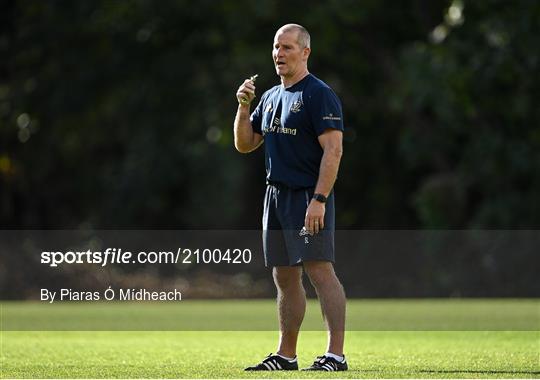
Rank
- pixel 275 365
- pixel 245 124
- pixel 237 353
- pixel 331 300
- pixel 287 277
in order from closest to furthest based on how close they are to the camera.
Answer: pixel 331 300 < pixel 275 365 < pixel 287 277 < pixel 245 124 < pixel 237 353

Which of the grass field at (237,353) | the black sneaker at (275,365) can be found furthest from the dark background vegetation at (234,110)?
the black sneaker at (275,365)

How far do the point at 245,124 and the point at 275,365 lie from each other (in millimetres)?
1678

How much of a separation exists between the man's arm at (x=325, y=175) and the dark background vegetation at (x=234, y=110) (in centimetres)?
1823

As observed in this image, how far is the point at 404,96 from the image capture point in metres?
28.2

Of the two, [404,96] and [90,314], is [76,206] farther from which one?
[90,314]

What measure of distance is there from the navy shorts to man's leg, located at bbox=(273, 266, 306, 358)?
0.11 meters

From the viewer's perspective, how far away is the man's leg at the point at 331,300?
836 cm

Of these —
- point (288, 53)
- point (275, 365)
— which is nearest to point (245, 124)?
point (288, 53)

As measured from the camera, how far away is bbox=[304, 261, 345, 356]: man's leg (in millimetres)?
8359

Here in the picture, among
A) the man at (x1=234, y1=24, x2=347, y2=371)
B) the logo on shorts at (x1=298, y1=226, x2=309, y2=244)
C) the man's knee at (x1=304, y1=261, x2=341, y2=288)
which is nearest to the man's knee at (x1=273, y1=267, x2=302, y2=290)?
the man at (x1=234, y1=24, x2=347, y2=371)

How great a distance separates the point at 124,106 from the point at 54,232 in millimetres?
4600

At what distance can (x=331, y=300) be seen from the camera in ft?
27.5

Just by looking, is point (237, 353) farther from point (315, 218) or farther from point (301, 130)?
point (301, 130)

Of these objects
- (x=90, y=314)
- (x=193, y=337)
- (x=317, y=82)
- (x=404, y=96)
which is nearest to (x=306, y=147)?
(x=317, y=82)
